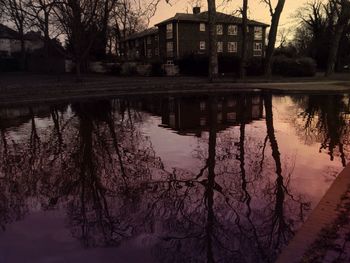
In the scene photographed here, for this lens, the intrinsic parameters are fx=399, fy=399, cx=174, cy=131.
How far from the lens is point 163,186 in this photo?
283 inches

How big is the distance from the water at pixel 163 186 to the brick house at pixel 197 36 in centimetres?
4921

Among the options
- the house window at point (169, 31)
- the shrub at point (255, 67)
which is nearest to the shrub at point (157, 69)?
the shrub at point (255, 67)

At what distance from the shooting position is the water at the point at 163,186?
498cm

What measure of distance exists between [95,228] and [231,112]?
1179 cm

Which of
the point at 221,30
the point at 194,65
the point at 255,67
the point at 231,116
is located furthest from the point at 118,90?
the point at 221,30

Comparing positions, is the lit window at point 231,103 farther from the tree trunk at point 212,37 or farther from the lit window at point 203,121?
the tree trunk at point 212,37

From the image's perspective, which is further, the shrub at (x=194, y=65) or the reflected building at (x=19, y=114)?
the shrub at (x=194, y=65)

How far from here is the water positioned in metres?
4.98

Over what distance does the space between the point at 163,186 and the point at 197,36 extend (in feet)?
196

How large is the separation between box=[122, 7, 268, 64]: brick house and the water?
4921 cm

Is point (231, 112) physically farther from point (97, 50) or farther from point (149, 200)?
point (97, 50)

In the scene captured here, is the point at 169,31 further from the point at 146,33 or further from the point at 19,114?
the point at 19,114

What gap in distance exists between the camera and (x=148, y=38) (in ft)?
251

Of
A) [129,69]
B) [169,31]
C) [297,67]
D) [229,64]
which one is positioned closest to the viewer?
[297,67]
